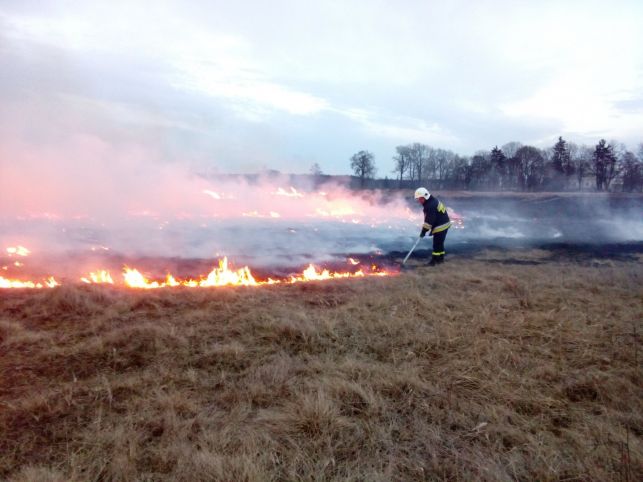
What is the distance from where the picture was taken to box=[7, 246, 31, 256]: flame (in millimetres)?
10602

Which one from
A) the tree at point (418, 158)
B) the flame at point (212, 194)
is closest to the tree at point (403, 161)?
the tree at point (418, 158)

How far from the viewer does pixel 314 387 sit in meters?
3.59

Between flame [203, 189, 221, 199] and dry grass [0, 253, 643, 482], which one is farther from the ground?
flame [203, 189, 221, 199]

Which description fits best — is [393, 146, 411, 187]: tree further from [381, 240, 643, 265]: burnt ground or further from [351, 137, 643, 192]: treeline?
[381, 240, 643, 265]: burnt ground

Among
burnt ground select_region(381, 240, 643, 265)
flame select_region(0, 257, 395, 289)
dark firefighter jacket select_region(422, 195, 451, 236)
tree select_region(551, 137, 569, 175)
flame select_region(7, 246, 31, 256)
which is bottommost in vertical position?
burnt ground select_region(381, 240, 643, 265)

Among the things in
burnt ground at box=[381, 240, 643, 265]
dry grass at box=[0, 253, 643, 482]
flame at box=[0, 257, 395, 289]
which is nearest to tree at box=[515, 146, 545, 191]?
burnt ground at box=[381, 240, 643, 265]

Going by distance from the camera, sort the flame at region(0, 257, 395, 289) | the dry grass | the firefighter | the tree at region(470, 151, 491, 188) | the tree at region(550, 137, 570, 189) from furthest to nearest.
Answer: the tree at region(470, 151, 491, 188) → the tree at region(550, 137, 570, 189) → the firefighter → the flame at region(0, 257, 395, 289) → the dry grass

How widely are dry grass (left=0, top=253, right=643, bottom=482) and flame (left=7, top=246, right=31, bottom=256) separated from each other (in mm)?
6111

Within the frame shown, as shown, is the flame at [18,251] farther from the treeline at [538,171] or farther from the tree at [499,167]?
the tree at [499,167]

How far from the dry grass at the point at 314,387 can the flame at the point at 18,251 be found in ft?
20.1

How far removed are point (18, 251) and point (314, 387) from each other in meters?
11.0

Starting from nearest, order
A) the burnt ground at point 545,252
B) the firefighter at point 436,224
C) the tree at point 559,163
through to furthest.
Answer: the firefighter at point 436,224 < the burnt ground at point 545,252 < the tree at point 559,163

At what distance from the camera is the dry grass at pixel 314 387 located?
2.69m

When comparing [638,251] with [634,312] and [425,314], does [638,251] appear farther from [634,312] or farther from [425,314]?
[425,314]
